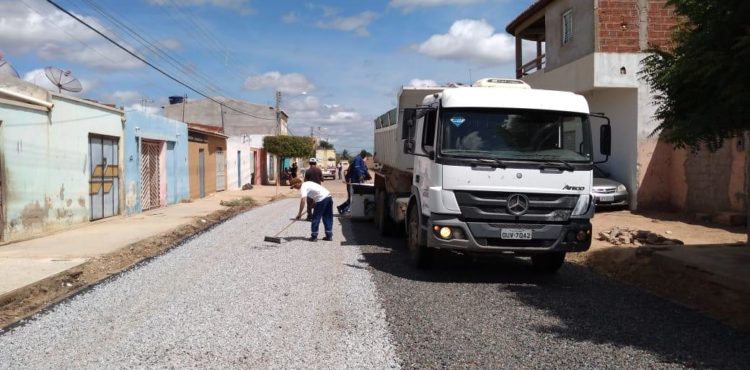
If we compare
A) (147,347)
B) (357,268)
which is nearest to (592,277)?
(357,268)

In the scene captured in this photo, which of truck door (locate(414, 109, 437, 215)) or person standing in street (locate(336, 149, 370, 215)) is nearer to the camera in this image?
truck door (locate(414, 109, 437, 215))

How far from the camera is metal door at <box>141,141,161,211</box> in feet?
64.2

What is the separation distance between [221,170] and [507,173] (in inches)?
1029

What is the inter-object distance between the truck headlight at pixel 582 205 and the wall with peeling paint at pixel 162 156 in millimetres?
13529

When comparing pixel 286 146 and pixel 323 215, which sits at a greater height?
pixel 286 146

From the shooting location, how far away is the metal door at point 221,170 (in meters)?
30.9

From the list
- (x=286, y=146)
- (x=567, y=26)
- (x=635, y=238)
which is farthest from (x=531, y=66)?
(x=286, y=146)

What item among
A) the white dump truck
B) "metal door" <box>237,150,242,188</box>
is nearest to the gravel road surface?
the white dump truck

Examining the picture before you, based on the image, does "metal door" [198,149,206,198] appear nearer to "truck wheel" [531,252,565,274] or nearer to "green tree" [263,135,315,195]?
"green tree" [263,135,315,195]

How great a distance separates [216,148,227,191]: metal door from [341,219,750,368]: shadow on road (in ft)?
73.1

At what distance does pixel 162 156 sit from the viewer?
69.9 ft

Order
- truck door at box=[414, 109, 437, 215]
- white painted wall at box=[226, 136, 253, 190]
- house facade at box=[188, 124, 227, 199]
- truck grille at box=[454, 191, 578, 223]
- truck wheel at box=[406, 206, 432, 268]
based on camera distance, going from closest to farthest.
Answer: truck grille at box=[454, 191, 578, 223] < truck door at box=[414, 109, 437, 215] < truck wheel at box=[406, 206, 432, 268] < house facade at box=[188, 124, 227, 199] < white painted wall at box=[226, 136, 253, 190]

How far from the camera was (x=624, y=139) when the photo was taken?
16.8 metres

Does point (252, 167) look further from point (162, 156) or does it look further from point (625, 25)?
point (625, 25)
